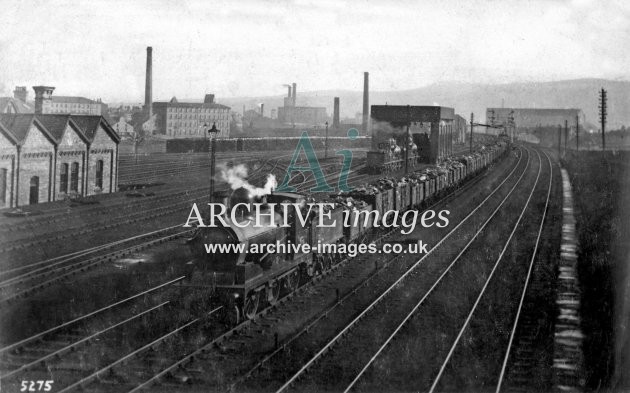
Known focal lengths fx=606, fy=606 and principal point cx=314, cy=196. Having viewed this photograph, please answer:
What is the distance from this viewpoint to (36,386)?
11.0 m

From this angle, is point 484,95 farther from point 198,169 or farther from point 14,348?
point 14,348

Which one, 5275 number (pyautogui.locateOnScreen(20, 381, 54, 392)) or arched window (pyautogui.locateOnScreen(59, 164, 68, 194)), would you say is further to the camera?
arched window (pyautogui.locateOnScreen(59, 164, 68, 194))

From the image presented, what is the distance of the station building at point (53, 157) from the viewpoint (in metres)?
30.3

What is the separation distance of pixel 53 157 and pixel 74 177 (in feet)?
8.98

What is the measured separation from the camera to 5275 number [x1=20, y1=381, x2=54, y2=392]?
10695 mm

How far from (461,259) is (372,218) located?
4.43 m

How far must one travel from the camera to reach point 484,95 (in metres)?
190

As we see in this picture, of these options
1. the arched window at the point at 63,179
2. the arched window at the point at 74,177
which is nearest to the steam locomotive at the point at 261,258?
the arched window at the point at 63,179

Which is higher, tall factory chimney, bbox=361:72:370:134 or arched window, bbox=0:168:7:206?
tall factory chimney, bbox=361:72:370:134

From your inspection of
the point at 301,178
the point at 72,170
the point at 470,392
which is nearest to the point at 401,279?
the point at 470,392

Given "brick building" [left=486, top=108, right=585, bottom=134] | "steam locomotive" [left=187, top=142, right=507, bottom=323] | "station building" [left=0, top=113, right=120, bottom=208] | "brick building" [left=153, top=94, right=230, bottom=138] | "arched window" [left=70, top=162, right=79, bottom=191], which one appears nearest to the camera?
"steam locomotive" [left=187, top=142, right=507, bottom=323]

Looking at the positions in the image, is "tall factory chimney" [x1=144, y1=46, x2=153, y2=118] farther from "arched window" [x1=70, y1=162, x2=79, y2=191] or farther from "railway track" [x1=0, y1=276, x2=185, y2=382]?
"railway track" [x1=0, y1=276, x2=185, y2=382]

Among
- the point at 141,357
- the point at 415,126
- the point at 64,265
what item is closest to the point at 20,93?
the point at 415,126

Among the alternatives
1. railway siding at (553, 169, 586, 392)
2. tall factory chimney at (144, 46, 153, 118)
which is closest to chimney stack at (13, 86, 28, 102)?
tall factory chimney at (144, 46, 153, 118)
